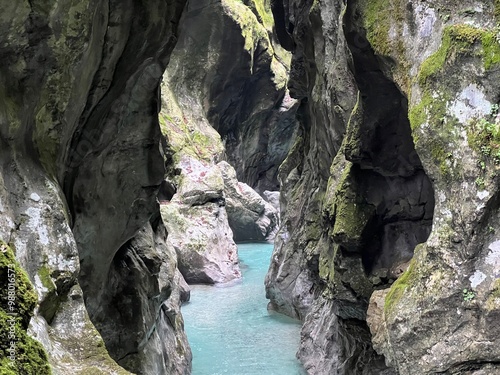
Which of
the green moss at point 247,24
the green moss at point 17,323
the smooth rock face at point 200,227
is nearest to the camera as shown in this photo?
the green moss at point 17,323

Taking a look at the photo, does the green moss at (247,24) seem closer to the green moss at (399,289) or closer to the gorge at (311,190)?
the gorge at (311,190)

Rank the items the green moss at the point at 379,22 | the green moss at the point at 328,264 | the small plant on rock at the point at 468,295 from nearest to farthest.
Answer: the small plant on rock at the point at 468,295 → the green moss at the point at 379,22 → the green moss at the point at 328,264

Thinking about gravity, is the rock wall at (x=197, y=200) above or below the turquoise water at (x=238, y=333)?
above

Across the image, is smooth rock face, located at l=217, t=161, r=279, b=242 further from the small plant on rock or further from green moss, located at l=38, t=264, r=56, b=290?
green moss, located at l=38, t=264, r=56, b=290

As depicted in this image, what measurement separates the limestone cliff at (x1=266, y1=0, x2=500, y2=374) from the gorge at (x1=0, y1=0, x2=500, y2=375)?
0.03 meters

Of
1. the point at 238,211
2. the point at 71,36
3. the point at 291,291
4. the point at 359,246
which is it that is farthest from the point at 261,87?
the point at 71,36

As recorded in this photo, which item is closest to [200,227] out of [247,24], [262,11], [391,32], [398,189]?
[398,189]

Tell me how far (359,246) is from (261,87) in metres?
29.5

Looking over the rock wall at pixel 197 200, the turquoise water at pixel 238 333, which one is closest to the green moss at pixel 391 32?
the turquoise water at pixel 238 333

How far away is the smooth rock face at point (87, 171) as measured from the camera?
539 centimetres

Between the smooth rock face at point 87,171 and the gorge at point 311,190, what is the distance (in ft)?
0.09

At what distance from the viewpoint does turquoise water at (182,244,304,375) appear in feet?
46.8

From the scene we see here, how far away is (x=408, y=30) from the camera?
7.59 m

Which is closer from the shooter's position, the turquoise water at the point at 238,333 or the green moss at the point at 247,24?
the turquoise water at the point at 238,333
